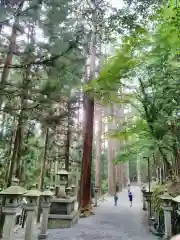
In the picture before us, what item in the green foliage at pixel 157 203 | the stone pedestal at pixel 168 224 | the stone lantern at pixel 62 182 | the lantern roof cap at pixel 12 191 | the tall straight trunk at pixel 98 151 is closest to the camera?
the lantern roof cap at pixel 12 191

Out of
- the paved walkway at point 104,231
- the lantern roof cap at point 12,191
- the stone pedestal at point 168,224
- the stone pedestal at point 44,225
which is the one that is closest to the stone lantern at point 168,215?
the stone pedestal at point 168,224

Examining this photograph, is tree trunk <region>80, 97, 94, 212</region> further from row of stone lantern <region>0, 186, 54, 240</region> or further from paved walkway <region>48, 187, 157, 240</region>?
row of stone lantern <region>0, 186, 54, 240</region>

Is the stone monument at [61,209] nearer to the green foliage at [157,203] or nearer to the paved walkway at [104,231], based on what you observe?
the paved walkway at [104,231]

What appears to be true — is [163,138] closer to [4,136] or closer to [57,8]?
[57,8]

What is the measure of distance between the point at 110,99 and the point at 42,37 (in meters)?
4.70

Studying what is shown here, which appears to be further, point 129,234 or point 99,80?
point 129,234

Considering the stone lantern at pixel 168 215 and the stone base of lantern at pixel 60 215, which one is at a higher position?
the stone lantern at pixel 168 215

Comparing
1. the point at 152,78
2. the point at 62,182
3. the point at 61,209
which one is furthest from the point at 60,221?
the point at 152,78

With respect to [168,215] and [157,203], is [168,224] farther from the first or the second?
[157,203]

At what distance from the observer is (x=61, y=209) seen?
9.77 metres

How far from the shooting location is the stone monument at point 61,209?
30.5 ft

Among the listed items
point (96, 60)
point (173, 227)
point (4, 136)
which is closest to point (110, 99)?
point (173, 227)

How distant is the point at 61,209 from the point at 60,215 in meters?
0.34

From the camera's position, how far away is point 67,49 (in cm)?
430
